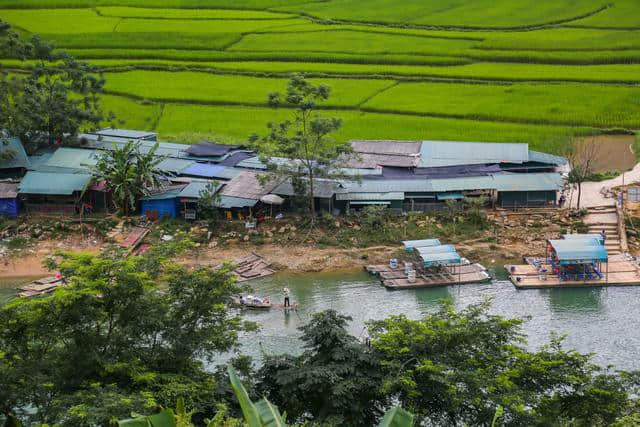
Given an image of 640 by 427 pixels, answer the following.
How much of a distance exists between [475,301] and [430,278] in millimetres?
2040

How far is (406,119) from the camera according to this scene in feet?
140

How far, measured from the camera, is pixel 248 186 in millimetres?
33938

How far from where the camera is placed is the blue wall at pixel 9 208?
33.9 m

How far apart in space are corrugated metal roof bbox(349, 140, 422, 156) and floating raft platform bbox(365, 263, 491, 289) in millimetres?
7985

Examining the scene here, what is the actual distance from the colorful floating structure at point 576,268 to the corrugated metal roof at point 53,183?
1590 cm

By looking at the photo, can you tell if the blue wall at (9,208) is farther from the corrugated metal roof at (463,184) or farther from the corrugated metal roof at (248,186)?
the corrugated metal roof at (463,184)

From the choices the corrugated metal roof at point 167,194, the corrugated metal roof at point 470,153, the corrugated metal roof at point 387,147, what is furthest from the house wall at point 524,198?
the corrugated metal roof at point 167,194

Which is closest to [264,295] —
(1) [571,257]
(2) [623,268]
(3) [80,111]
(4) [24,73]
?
(1) [571,257]

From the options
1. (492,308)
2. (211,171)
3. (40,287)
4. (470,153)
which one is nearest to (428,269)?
(492,308)

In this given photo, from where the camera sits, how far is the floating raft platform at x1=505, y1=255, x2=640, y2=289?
28.9 meters

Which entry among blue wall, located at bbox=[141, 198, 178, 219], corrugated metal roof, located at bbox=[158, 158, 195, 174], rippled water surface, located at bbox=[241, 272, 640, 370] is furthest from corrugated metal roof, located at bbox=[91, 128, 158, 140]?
rippled water surface, located at bbox=[241, 272, 640, 370]

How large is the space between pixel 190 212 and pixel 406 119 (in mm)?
13498

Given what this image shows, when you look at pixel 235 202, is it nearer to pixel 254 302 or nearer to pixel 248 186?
pixel 248 186

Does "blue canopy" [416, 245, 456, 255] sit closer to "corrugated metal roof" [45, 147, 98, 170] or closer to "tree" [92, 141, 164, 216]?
"tree" [92, 141, 164, 216]
